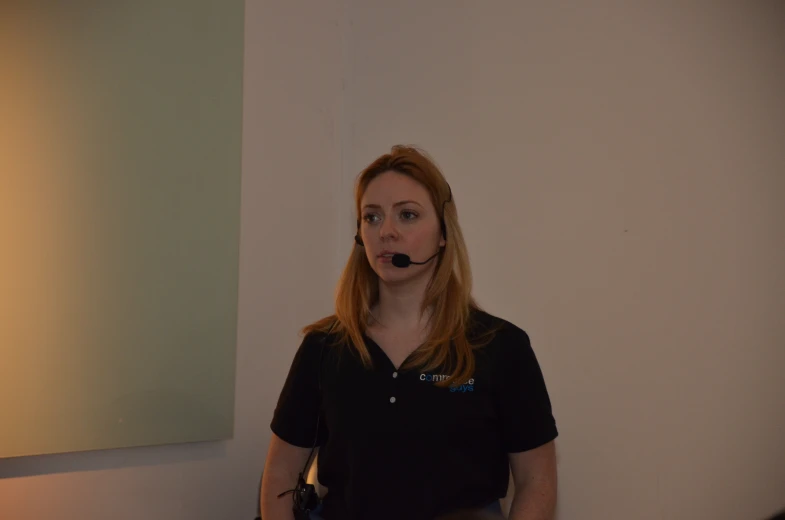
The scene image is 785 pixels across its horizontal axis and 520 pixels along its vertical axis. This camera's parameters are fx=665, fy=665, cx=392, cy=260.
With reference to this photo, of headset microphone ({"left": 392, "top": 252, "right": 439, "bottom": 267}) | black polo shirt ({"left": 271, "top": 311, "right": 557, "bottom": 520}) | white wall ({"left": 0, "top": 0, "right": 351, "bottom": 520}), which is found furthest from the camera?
white wall ({"left": 0, "top": 0, "right": 351, "bottom": 520})

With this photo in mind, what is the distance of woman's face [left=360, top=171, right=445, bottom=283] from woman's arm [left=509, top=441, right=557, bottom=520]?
0.47 m

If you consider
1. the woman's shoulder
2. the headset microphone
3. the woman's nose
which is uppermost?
the woman's nose

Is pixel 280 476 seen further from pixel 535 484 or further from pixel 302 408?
pixel 535 484

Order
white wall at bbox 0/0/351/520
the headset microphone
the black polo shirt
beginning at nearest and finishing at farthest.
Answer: the black polo shirt
the headset microphone
white wall at bbox 0/0/351/520

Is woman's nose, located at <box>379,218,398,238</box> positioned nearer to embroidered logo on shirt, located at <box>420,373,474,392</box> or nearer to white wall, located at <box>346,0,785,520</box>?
embroidered logo on shirt, located at <box>420,373,474,392</box>

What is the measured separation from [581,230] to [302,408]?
83cm

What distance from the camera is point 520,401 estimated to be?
55.9 inches

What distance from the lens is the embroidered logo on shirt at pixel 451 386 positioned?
1.42 meters

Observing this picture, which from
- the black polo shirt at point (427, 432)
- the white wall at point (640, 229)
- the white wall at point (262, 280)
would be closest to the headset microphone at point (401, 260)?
the black polo shirt at point (427, 432)

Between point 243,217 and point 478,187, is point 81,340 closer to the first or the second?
point 243,217

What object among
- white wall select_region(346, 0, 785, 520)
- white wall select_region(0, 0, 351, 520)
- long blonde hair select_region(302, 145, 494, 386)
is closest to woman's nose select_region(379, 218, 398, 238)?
long blonde hair select_region(302, 145, 494, 386)

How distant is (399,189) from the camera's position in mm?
1526

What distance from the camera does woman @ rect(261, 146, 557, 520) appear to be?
4.55 ft

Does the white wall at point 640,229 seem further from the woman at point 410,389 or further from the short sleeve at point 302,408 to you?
the short sleeve at point 302,408
